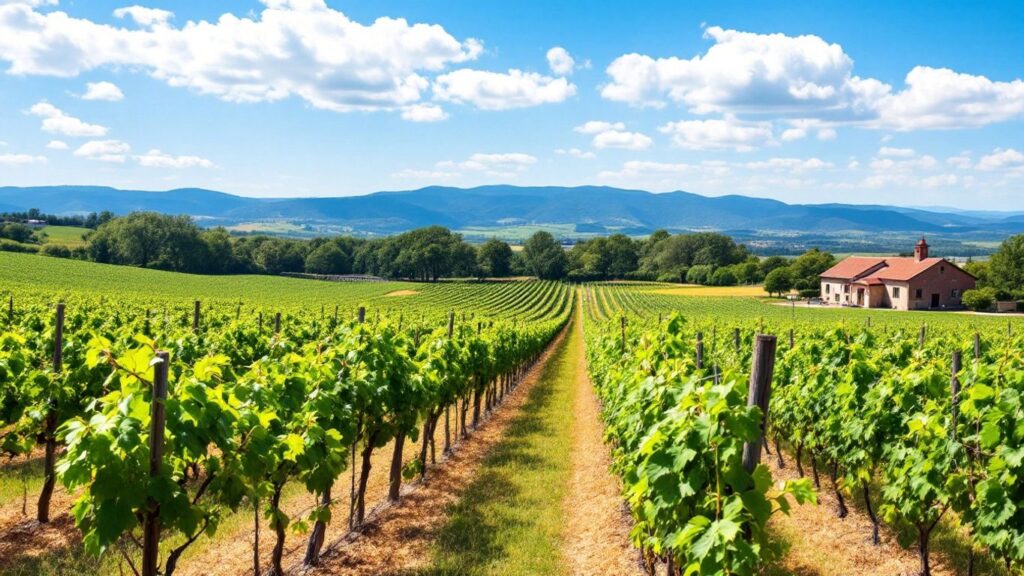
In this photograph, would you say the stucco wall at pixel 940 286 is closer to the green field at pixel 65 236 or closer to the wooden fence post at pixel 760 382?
the wooden fence post at pixel 760 382

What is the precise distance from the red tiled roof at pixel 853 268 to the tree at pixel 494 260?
59602 mm

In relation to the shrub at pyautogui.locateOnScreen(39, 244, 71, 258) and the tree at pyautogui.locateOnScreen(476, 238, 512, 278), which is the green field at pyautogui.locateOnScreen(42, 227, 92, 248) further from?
the tree at pyautogui.locateOnScreen(476, 238, 512, 278)

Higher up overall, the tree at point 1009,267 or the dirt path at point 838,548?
the tree at point 1009,267

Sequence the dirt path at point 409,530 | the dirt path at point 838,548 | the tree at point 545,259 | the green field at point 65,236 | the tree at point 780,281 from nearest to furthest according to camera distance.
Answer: the dirt path at point 409,530 → the dirt path at point 838,548 → the tree at point 780,281 → the green field at point 65,236 → the tree at point 545,259

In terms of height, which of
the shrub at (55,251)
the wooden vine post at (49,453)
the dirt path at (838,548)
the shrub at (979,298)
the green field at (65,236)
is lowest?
the shrub at (979,298)

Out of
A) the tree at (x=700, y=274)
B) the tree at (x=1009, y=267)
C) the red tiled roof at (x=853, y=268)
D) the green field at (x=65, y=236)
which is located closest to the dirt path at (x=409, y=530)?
the red tiled roof at (x=853, y=268)

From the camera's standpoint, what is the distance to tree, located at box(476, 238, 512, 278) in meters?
119

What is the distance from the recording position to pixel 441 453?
42.4 ft

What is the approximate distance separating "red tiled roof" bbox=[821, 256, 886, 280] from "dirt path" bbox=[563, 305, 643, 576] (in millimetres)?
67796

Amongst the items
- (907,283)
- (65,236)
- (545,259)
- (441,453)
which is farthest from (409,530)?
(65,236)

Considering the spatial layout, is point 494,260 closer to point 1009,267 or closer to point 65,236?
point 1009,267

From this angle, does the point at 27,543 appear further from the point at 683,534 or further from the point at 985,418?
the point at 985,418

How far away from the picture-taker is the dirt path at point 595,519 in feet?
24.2

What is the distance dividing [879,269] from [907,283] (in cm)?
642
